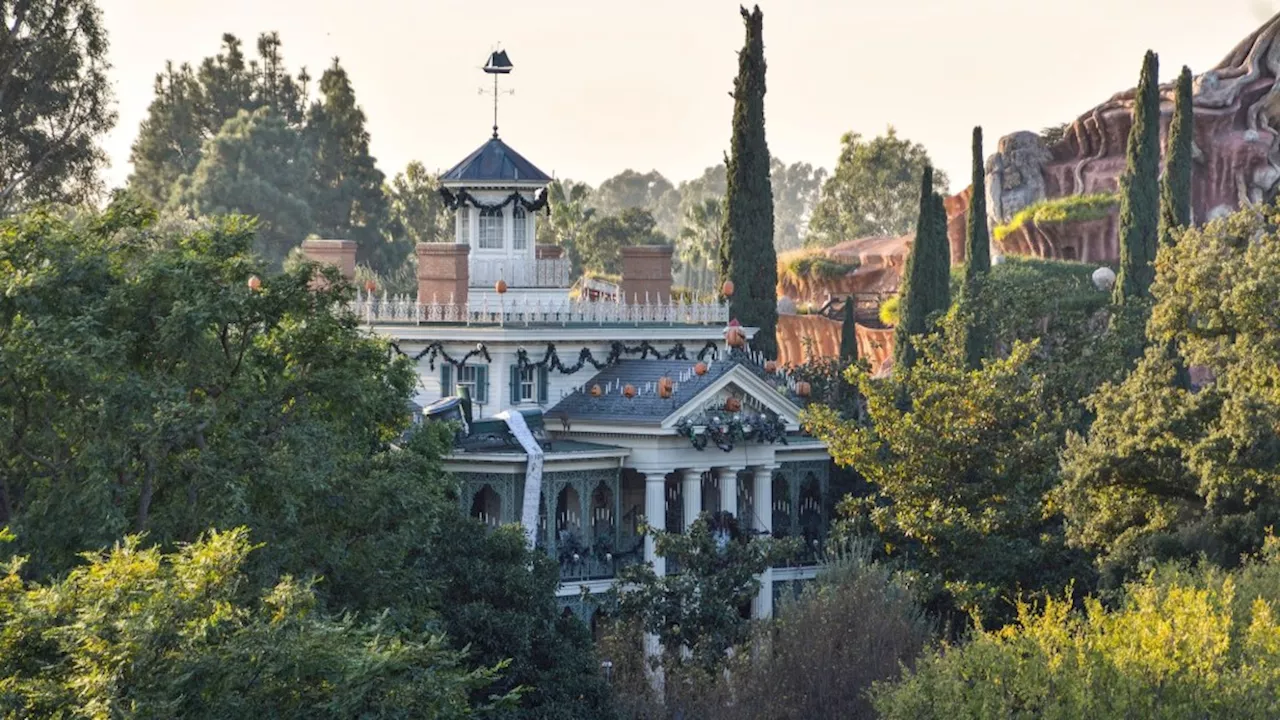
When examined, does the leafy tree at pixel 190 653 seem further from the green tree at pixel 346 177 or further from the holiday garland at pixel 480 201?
the green tree at pixel 346 177

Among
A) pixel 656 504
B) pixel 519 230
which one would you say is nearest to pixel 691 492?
pixel 656 504

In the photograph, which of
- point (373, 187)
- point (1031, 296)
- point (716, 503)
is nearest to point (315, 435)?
point (716, 503)

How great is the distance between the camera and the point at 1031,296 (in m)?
54.3

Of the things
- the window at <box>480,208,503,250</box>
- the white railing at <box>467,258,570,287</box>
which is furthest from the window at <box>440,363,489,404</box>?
the window at <box>480,208,503,250</box>

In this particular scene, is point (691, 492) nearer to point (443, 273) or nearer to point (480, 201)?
point (443, 273)

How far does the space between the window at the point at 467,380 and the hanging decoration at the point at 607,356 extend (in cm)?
80

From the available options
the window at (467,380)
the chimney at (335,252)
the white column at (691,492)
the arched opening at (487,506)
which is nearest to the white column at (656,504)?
the white column at (691,492)

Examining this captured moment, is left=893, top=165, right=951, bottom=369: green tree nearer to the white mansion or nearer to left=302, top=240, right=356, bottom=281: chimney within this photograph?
the white mansion

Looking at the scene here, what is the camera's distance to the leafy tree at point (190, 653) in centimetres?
2352

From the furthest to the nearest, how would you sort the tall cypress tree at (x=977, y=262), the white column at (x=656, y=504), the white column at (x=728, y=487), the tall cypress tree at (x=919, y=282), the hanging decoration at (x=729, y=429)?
the tall cypress tree at (x=919, y=282) → the tall cypress tree at (x=977, y=262) → the white column at (x=728, y=487) → the white column at (x=656, y=504) → the hanging decoration at (x=729, y=429)

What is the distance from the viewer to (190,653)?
938 inches

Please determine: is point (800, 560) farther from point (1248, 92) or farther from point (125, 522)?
point (1248, 92)

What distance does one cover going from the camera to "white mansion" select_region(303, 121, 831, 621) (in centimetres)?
4544

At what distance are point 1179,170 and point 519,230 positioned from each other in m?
17.9
